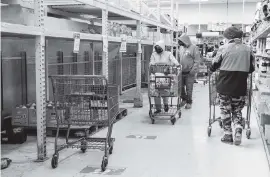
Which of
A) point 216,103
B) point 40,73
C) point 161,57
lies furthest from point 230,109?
point 40,73

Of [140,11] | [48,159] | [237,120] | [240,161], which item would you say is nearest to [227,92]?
[237,120]

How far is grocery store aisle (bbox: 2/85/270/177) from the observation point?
13.3ft

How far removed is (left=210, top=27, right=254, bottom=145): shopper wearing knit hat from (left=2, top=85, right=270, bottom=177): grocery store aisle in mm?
303

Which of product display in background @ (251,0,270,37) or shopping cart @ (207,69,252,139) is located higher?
product display in background @ (251,0,270,37)

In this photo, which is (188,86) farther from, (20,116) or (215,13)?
(215,13)

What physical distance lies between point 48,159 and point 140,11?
15.6 feet

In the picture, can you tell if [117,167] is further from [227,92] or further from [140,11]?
[140,11]

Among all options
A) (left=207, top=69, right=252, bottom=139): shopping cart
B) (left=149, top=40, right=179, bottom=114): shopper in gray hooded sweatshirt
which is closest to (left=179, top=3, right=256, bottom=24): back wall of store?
(left=149, top=40, right=179, bottom=114): shopper in gray hooded sweatshirt

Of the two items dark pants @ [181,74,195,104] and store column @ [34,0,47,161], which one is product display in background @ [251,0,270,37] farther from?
store column @ [34,0,47,161]

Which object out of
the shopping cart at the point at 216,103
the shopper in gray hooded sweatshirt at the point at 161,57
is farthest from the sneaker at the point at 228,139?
the shopper in gray hooded sweatshirt at the point at 161,57

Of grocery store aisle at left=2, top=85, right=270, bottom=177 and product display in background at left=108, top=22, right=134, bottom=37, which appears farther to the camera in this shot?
product display in background at left=108, top=22, right=134, bottom=37

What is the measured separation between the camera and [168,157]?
15.1 feet

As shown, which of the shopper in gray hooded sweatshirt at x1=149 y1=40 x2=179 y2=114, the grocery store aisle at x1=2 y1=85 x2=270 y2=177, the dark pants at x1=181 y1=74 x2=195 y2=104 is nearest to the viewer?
the grocery store aisle at x1=2 y1=85 x2=270 y2=177

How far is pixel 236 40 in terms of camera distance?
538 cm
